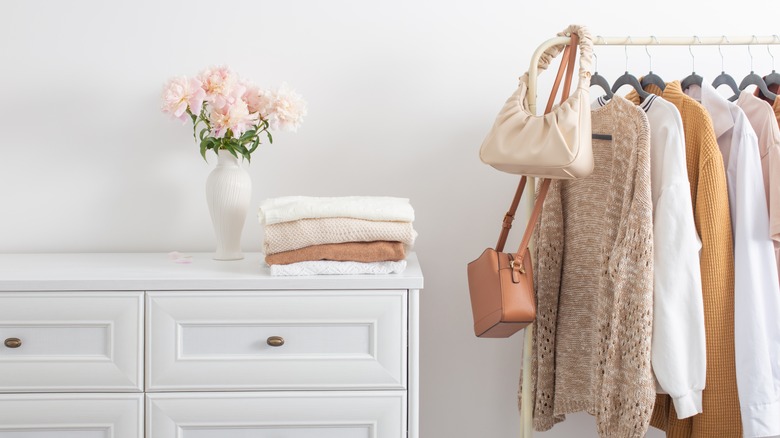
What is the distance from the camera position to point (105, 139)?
2.04m

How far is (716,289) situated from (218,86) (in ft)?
4.22

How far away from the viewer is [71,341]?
1.55 m

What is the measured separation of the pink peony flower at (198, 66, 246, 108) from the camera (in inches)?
69.0

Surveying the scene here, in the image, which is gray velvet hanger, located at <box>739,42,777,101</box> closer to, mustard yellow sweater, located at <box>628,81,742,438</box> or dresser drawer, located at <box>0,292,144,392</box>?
mustard yellow sweater, located at <box>628,81,742,438</box>

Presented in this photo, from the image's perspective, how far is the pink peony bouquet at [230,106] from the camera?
1.74 meters

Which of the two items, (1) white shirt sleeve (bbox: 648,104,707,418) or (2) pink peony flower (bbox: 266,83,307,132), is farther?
(2) pink peony flower (bbox: 266,83,307,132)

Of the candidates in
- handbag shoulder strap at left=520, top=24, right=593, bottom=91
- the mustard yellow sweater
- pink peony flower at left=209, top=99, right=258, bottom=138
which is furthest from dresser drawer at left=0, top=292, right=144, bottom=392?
the mustard yellow sweater

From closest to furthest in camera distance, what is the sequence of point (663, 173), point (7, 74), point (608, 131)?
point (663, 173) → point (608, 131) → point (7, 74)

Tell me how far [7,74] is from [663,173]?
71.3 inches

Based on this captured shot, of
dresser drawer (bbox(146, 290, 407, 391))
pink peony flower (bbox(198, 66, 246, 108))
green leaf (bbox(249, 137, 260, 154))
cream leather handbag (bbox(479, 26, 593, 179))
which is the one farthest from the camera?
green leaf (bbox(249, 137, 260, 154))

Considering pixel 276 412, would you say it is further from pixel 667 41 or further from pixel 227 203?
pixel 667 41

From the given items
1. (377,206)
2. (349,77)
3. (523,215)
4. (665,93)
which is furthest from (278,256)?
(665,93)

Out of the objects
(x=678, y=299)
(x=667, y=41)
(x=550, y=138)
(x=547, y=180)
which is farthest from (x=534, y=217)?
(x=667, y=41)

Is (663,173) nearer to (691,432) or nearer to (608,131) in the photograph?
(608,131)
